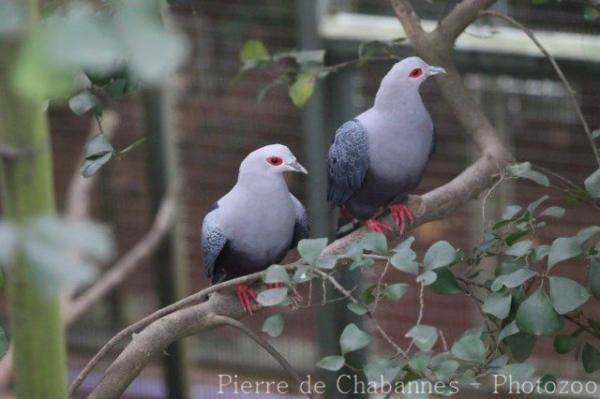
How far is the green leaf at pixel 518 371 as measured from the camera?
3.30ft

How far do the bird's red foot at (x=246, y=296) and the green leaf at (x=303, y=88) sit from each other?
330mm

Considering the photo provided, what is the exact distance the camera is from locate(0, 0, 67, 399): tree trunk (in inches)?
20.3

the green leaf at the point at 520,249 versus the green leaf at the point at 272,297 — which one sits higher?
the green leaf at the point at 520,249

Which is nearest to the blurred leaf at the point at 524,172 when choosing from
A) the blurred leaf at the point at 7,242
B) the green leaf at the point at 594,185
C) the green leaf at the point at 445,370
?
the green leaf at the point at 594,185

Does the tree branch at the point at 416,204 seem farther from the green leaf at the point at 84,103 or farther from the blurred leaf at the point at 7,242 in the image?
the blurred leaf at the point at 7,242

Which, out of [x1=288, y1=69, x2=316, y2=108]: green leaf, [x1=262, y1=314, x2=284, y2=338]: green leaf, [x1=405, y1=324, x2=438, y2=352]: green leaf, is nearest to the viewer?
[x1=405, y1=324, x2=438, y2=352]: green leaf

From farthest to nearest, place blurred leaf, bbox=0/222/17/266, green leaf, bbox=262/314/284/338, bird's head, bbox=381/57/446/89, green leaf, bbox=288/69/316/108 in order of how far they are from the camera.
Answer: green leaf, bbox=288/69/316/108 → bird's head, bbox=381/57/446/89 → green leaf, bbox=262/314/284/338 → blurred leaf, bbox=0/222/17/266

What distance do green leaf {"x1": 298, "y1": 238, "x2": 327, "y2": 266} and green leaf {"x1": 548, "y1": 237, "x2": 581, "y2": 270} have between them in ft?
0.77

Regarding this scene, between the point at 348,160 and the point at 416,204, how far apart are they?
0.12 metres

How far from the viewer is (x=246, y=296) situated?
125 centimetres

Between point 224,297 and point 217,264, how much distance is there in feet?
0.30

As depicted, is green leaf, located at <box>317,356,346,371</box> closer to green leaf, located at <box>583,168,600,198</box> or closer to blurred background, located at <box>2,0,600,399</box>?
green leaf, located at <box>583,168,600,198</box>

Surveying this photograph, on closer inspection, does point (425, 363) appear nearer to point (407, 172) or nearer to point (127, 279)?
point (407, 172)

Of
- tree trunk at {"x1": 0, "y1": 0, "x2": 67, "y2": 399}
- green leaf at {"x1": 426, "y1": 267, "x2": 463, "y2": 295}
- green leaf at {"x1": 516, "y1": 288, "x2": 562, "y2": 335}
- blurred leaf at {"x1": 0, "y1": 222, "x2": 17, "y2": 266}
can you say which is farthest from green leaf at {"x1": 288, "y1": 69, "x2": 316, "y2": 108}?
blurred leaf at {"x1": 0, "y1": 222, "x2": 17, "y2": 266}
